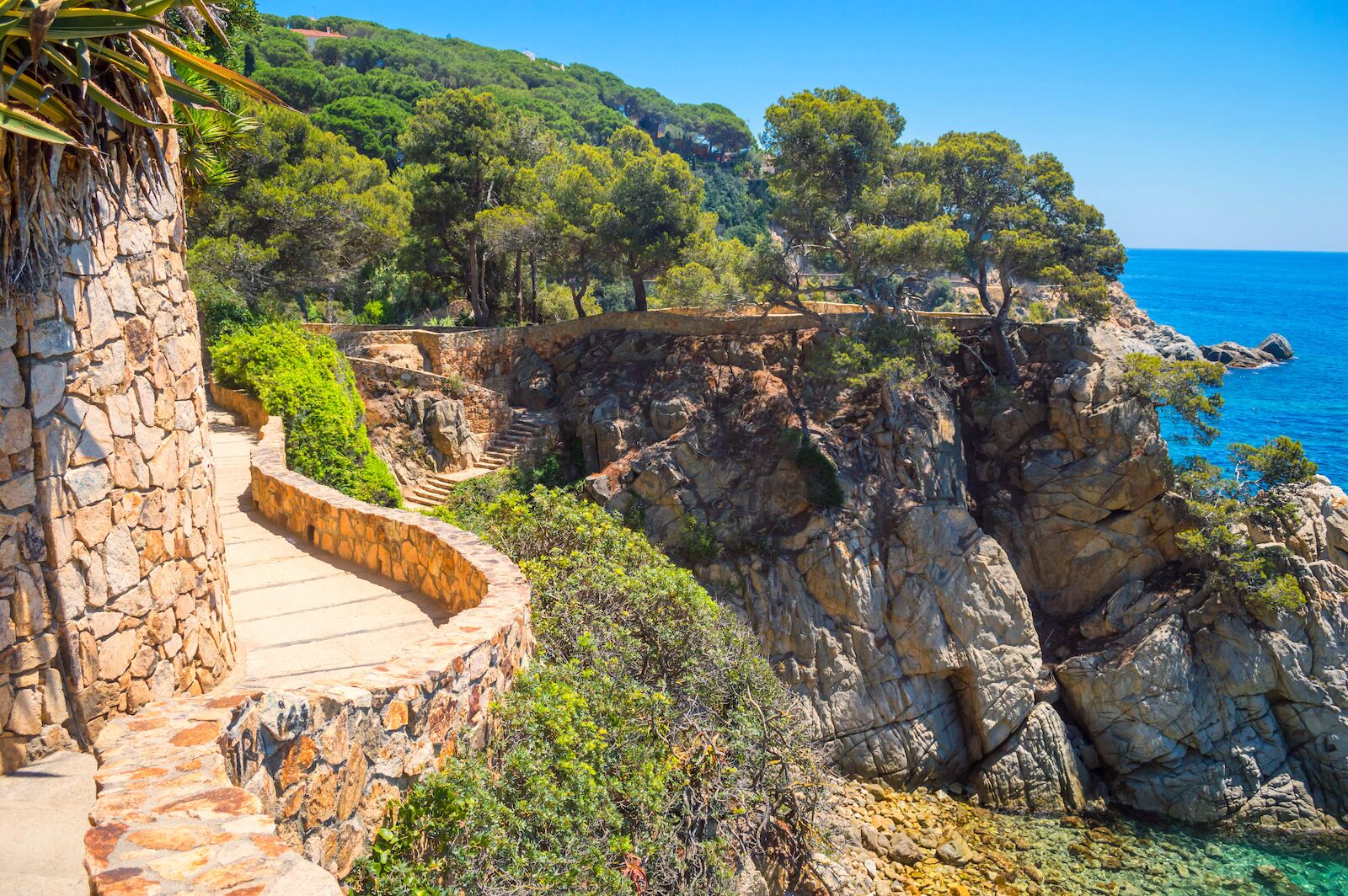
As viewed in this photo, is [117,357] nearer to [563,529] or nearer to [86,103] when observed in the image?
[86,103]

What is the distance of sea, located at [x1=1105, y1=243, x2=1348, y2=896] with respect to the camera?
1683cm

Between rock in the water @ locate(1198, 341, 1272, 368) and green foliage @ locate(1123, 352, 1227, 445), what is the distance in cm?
4965

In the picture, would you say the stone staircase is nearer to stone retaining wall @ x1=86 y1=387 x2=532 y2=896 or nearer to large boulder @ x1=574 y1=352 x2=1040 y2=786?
large boulder @ x1=574 y1=352 x2=1040 y2=786

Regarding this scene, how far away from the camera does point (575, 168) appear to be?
89.1 ft

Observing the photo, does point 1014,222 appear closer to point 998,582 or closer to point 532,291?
point 998,582

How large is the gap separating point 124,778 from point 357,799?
126cm

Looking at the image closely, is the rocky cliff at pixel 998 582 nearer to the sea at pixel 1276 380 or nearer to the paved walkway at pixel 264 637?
the sea at pixel 1276 380

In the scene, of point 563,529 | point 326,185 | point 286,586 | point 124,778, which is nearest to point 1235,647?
point 563,529

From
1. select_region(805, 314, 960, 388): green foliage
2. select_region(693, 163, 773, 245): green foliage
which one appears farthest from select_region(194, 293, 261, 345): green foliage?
select_region(693, 163, 773, 245): green foliage

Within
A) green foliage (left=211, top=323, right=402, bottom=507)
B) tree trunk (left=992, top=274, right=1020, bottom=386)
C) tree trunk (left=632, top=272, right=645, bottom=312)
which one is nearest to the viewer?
green foliage (left=211, top=323, right=402, bottom=507)

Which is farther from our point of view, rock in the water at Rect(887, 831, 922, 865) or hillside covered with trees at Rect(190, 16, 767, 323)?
hillside covered with trees at Rect(190, 16, 767, 323)

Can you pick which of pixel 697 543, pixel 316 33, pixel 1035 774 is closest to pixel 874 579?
pixel 697 543

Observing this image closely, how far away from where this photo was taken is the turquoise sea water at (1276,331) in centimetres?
4616

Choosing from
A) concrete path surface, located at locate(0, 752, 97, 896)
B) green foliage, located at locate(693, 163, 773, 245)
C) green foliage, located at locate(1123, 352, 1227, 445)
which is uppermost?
green foliage, located at locate(693, 163, 773, 245)
